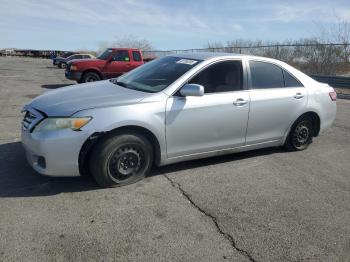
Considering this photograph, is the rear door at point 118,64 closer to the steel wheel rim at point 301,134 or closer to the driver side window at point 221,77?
the steel wheel rim at point 301,134

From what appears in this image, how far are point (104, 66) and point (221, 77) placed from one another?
10621mm

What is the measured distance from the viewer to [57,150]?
3.89m

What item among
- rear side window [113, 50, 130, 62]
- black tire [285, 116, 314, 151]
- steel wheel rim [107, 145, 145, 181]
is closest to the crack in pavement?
steel wheel rim [107, 145, 145, 181]

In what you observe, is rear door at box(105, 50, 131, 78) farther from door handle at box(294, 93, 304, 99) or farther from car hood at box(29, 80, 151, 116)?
door handle at box(294, 93, 304, 99)

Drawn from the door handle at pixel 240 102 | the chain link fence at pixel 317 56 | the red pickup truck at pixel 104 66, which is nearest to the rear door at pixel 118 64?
the red pickup truck at pixel 104 66

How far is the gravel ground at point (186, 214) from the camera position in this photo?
10.2ft

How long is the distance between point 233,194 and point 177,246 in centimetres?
133

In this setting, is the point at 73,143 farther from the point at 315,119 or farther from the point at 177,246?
the point at 315,119

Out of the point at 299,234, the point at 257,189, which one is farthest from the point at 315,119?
the point at 299,234

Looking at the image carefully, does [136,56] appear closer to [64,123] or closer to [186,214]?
[64,123]

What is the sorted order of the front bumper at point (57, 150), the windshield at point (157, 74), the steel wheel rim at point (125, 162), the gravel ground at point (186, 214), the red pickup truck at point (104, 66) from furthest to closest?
the red pickup truck at point (104, 66) < the windshield at point (157, 74) < the steel wheel rim at point (125, 162) < the front bumper at point (57, 150) < the gravel ground at point (186, 214)

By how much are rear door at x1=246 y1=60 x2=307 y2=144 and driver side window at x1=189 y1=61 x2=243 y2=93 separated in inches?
8.7

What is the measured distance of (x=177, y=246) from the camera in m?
3.16

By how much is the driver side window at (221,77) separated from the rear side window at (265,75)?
24 cm
